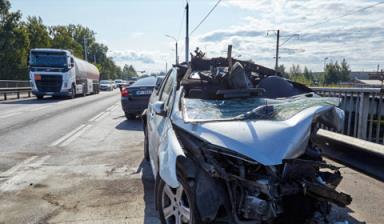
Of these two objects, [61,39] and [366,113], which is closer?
[366,113]

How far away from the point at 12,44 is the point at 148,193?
56.7 meters

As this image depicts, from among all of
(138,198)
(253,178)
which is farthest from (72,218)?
(253,178)

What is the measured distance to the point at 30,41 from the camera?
59.2 metres

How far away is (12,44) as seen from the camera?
53.8 m

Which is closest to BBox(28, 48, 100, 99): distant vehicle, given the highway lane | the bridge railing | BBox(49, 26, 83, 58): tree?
the highway lane

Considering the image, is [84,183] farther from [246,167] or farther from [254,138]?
[254,138]

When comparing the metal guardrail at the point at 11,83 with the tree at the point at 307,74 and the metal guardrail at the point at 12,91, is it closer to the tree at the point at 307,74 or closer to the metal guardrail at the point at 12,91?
the metal guardrail at the point at 12,91

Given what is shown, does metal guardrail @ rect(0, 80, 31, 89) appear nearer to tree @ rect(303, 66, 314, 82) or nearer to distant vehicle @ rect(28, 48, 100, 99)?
distant vehicle @ rect(28, 48, 100, 99)

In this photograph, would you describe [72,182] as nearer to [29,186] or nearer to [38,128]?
[29,186]

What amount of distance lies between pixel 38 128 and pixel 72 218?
7.58 metres

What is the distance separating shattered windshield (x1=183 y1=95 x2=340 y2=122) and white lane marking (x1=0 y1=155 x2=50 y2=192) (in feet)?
9.61

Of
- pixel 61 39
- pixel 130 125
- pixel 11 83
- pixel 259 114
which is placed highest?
pixel 61 39

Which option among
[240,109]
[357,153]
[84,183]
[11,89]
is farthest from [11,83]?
[357,153]

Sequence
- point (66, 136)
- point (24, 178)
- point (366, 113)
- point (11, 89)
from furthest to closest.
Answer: point (11, 89), point (66, 136), point (366, 113), point (24, 178)
